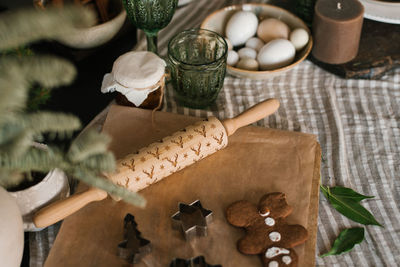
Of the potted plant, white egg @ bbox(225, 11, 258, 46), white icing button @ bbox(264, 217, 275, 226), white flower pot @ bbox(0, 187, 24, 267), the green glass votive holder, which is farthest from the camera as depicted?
white egg @ bbox(225, 11, 258, 46)

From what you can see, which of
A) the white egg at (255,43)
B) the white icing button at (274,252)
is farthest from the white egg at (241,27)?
the white icing button at (274,252)

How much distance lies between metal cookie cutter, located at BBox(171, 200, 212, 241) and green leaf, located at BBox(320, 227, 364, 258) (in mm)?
172

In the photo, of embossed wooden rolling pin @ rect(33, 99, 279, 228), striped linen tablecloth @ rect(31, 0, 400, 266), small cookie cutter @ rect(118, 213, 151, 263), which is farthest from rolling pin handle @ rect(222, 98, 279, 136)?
small cookie cutter @ rect(118, 213, 151, 263)

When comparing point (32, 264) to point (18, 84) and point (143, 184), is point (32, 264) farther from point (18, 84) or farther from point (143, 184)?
point (18, 84)

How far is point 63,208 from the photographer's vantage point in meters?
0.55

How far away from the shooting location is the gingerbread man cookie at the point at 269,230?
0.54 metres

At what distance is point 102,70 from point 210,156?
1.11 feet

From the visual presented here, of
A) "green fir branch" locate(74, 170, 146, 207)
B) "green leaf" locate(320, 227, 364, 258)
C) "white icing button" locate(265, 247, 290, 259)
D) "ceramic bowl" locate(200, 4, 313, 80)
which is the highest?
"green fir branch" locate(74, 170, 146, 207)

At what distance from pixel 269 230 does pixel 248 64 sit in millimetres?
339

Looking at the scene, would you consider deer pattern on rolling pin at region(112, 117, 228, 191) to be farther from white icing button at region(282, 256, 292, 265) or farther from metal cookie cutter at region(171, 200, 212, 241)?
white icing button at region(282, 256, 292, 265)

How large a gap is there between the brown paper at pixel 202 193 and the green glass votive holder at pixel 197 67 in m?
0.07

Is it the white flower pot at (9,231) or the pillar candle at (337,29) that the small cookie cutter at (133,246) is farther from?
the pillar candle at (337,29)

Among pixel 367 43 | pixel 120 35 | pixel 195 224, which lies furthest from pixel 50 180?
pixel 367 43

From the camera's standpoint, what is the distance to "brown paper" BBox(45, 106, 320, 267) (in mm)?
559
